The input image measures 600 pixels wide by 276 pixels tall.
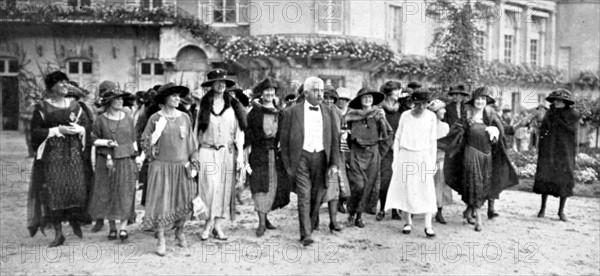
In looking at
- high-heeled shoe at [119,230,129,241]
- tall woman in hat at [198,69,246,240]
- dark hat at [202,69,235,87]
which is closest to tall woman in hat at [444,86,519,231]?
tall woman in hat at [198,69,246,240]

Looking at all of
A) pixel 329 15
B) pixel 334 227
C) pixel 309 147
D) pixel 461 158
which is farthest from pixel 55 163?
pixel 329 15

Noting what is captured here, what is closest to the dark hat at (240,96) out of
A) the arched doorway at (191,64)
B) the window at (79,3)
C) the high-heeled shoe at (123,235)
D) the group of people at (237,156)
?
the group of people at (237,156)

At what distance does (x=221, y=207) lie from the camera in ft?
26.0

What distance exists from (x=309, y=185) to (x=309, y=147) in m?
0.47

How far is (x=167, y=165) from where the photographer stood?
7305 millimetres

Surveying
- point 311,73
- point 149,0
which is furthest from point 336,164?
point 149,0

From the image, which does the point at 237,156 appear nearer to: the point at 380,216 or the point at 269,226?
the point at 269,226

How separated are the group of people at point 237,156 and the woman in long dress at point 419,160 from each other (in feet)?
0.05

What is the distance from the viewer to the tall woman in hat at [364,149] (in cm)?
902

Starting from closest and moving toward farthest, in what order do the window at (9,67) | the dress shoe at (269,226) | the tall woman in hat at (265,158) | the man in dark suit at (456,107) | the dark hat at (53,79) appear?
the dark hat at (53,79) → the tall woman in hat at (265,158) → the dress shoe at (269,226) → the man in dark suit at (456,107) → the window at (9,67)

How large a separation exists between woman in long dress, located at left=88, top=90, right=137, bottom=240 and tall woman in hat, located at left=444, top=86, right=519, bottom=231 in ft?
14.9

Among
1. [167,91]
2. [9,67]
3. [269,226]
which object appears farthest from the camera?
[9,67]

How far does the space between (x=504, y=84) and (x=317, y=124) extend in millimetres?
22923

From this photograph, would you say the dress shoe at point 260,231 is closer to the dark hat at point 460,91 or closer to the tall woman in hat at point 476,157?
the tall woman in hat at point 476,157
